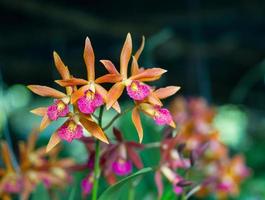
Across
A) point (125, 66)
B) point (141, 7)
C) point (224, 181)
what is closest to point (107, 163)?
point (125, 66)

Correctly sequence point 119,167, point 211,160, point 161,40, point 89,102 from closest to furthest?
point 89,102 < point 119,167 < point 211,160 < point 161,40

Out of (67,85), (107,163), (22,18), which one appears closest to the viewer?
(67,85)

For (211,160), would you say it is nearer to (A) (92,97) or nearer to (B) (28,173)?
(B) (28,173)

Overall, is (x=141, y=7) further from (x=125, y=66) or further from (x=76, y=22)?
(x=125, y=66)

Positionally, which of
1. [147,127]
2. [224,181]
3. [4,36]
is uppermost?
[4,36]

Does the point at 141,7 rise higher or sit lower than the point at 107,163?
higher

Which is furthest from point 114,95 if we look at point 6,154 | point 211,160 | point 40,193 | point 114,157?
point 211,160

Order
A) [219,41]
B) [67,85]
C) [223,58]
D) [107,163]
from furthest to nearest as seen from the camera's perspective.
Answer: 1. [223,58]
2. [219,41]
3. [107,163]
4. [67,85]
